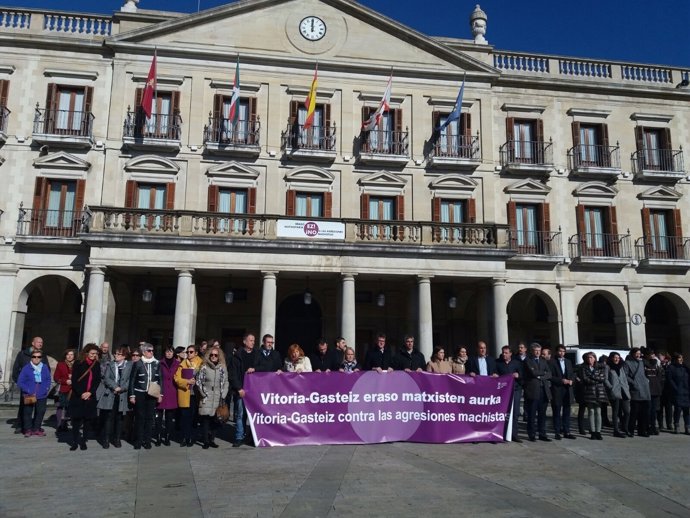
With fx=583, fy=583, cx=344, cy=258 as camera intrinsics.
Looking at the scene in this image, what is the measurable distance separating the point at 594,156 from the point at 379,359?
60.9 ft

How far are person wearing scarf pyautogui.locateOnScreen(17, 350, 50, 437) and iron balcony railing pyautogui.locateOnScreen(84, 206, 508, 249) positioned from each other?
825 cm

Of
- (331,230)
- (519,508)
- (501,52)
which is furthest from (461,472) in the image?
(501,52)

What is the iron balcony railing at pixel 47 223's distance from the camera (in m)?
22.2

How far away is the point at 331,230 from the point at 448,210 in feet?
20.1

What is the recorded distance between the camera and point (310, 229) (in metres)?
21.2

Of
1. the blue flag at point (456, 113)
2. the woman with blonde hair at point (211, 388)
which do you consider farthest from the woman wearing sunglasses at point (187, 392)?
the blue flag at point (456, 113)

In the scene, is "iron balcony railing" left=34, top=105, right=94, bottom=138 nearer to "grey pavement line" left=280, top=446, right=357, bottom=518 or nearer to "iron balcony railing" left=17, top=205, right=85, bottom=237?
"iron balcony railing" left=17, top=205, right=85, bottom=237

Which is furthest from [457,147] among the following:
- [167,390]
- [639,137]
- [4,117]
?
[4,117]

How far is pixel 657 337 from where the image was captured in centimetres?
2791

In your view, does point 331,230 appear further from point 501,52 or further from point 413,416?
point 501,52

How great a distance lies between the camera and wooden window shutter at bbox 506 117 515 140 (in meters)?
25.8

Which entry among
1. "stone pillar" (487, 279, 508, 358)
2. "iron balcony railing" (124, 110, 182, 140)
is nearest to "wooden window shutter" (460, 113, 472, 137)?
"stone pillar" (487, 279, 508, 358)

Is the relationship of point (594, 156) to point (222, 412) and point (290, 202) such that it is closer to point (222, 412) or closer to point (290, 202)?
point (290, 202)

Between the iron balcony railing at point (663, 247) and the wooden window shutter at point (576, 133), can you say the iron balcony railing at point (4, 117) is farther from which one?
the iron balcony railing at point (663, 247)
